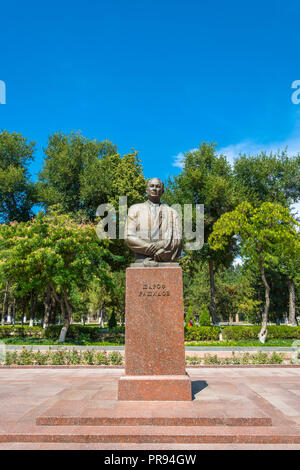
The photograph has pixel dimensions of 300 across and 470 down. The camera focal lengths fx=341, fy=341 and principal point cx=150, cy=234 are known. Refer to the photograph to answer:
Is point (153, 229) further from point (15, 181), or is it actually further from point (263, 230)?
point (15, 181)

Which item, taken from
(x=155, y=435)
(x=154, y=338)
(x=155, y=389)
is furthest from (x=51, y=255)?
(x=155, y=435)

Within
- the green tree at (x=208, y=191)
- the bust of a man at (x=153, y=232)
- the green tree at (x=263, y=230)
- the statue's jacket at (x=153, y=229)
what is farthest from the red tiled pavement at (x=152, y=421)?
the green tree at (x=208, y=191)

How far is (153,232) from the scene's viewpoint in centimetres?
688

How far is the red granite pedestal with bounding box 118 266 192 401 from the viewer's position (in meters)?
5.85

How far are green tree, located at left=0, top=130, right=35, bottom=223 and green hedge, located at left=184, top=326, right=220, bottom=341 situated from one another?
1781 cm

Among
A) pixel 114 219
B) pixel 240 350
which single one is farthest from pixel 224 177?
pixel 240 350

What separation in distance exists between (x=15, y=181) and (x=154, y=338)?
2701 centimetres

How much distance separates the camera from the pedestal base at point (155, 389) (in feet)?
19.1

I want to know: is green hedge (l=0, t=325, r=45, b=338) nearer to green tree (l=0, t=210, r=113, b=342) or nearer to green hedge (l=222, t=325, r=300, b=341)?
green tree (l=0, t=210, r=113, b=342)

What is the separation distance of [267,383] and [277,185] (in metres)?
24.2

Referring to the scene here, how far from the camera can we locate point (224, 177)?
1198 inches

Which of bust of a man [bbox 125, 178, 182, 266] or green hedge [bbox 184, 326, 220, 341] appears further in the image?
green hedge [bbox 184, 326, 220, 341]

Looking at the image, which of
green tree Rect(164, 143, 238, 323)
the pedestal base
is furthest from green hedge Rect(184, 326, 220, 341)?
the pedestal base
